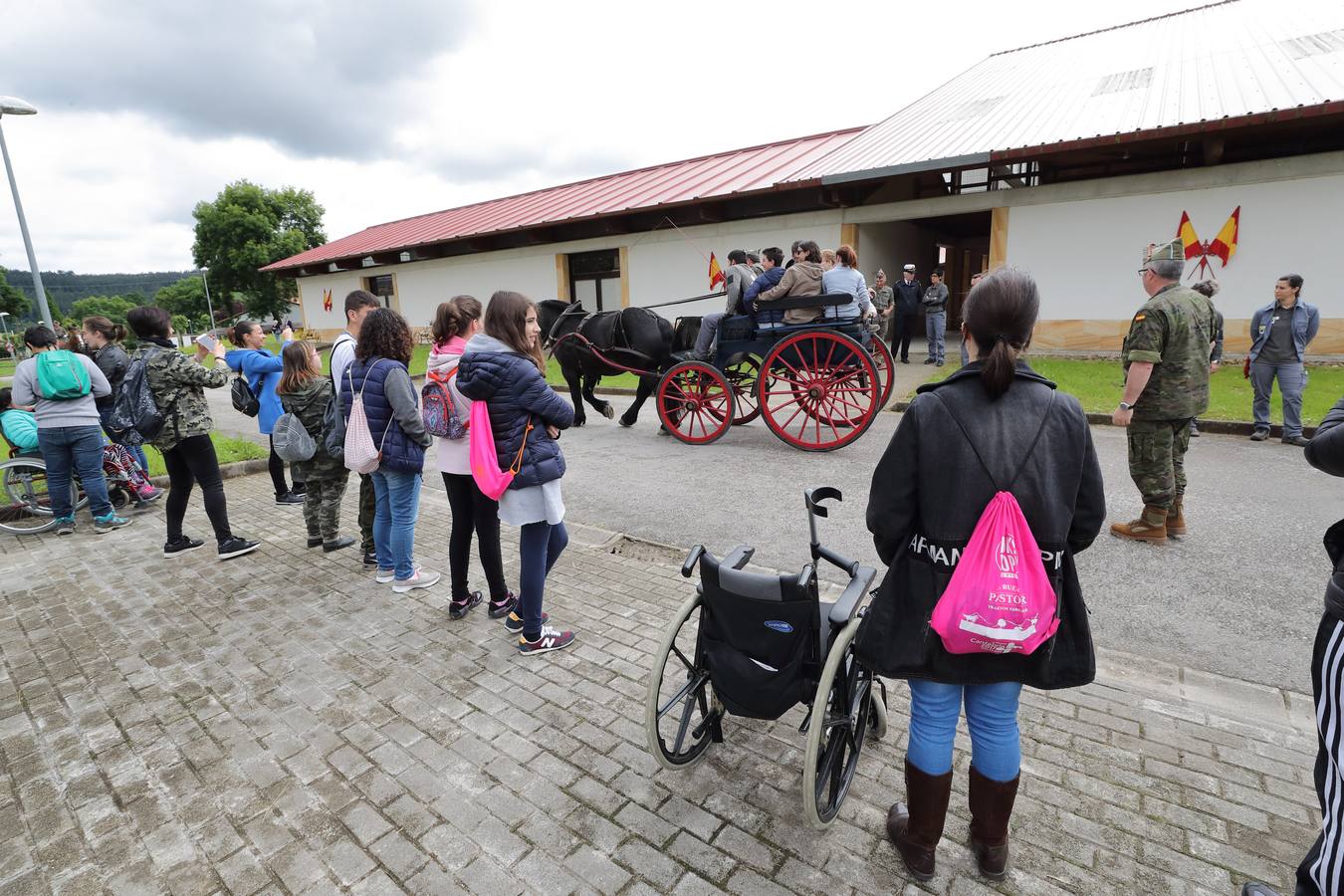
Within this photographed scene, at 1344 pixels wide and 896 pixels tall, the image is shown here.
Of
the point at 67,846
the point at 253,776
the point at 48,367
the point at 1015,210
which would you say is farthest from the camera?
the point at 1015,210

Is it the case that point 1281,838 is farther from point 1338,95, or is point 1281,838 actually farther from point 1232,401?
point 1338,95

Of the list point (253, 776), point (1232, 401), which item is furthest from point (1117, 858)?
point (1232, 401)

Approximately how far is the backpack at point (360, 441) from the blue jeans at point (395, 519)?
5.9 inches

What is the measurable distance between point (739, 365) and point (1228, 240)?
343 inches

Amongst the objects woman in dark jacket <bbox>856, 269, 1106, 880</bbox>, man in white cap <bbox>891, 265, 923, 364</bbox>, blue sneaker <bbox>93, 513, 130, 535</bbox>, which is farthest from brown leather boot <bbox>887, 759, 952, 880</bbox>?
man in white cap <bbox>891, 265, 923, 364</bbox>

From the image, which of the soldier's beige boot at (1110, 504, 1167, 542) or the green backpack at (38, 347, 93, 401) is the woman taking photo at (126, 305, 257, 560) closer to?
the green backpack at (38, 347, 93, 401)

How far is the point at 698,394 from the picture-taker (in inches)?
301

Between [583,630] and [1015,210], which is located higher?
[1015,210]

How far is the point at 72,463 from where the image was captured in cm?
543

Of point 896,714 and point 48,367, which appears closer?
point 896,714

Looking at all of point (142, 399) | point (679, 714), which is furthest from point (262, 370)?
point (679, 714)

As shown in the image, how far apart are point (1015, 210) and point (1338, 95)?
4147mm

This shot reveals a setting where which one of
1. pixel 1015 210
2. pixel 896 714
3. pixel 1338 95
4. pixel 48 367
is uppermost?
pixel 1338 95

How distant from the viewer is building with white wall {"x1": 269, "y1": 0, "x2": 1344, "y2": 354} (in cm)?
986
